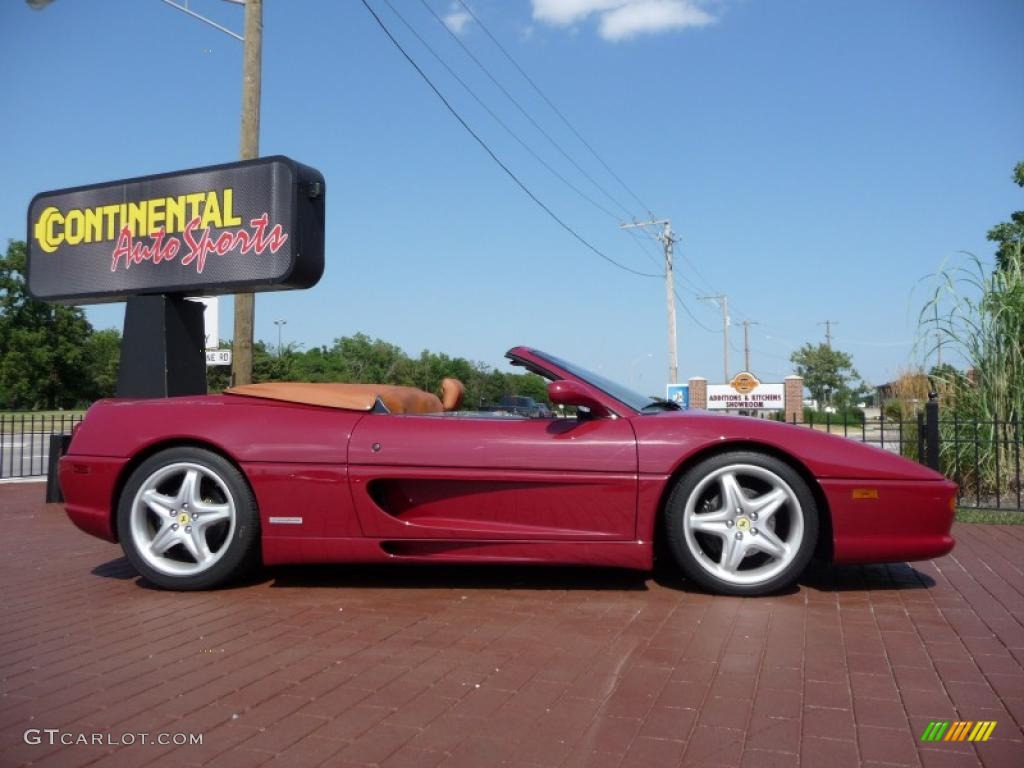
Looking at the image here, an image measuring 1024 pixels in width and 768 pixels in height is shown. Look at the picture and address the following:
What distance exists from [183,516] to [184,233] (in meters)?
2.10

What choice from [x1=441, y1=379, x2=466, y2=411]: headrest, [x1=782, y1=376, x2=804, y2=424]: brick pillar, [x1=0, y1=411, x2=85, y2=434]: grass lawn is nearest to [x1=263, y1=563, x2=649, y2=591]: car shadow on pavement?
[x1=441, y1=379, x2=466, y2=411]: headrest

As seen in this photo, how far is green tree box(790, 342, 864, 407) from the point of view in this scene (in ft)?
205

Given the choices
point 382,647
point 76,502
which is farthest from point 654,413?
point 76,502

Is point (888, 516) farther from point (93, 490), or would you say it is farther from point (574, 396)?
point (93, 490)

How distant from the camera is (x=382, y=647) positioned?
305 centimetres

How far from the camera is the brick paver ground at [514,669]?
2.19 meters

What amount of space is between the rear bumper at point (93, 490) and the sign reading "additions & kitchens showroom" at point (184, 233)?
1473mm

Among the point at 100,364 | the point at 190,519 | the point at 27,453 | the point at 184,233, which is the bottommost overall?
the point at 27,453

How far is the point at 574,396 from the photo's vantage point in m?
3.82

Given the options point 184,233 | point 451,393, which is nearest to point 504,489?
point 451,393

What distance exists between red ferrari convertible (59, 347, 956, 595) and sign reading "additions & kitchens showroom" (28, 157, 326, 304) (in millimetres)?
1343

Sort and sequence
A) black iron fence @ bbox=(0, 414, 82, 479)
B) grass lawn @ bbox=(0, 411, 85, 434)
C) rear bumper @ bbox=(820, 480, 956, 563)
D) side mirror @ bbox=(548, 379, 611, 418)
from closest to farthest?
rear bumper @ bbox=(820, 480, 956, 563) → side mirror @ bbox=(548, 379, 611, 418) → black iron fence @ bbox=(0, 414, 82, 479) → grass lawn @ bbox=(0, 411, 85, 434)

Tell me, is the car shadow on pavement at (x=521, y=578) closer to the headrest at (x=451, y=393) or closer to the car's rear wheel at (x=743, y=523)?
the car's rear wheel at (x=743, y=523)

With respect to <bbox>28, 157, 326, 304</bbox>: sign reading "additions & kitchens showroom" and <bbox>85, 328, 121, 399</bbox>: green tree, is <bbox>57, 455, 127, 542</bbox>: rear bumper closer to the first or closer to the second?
<bbox>28, 157, 326, 304</bbox>: sign reading "additions & kitchens showroom"
